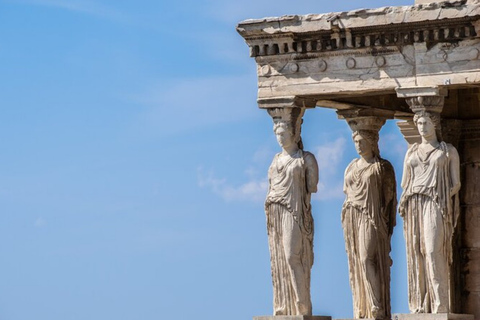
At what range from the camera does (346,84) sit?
3422 cm

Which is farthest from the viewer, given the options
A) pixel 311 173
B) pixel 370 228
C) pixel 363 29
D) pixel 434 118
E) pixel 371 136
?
pixel 371 136

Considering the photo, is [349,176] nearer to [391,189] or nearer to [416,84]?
[391,189]

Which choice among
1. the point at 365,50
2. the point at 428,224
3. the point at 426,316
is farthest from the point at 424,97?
the point at 426,316

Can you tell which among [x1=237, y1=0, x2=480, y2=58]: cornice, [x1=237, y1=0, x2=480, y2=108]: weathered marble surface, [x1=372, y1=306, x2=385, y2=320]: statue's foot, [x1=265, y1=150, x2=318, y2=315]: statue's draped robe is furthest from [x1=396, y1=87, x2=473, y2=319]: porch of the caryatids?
[x1=372, y1=306, x2=385, y2=320]: statue's foot

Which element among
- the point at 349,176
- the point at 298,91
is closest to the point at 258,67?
the point at 298,91

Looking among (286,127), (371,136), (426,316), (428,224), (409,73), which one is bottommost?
(426,316)

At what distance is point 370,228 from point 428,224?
108 inches

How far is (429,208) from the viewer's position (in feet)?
111

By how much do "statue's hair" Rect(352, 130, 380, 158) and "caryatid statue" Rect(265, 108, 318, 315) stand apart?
6.63ft

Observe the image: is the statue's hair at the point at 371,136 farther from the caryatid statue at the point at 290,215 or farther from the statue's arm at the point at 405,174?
the statue's arm at the point at 405,174

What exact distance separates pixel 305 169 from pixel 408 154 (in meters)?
1.72

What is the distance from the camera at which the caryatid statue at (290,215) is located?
34531 millimetres

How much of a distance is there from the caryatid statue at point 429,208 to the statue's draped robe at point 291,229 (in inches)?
66.0

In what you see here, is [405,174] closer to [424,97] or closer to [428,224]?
[428,224]
